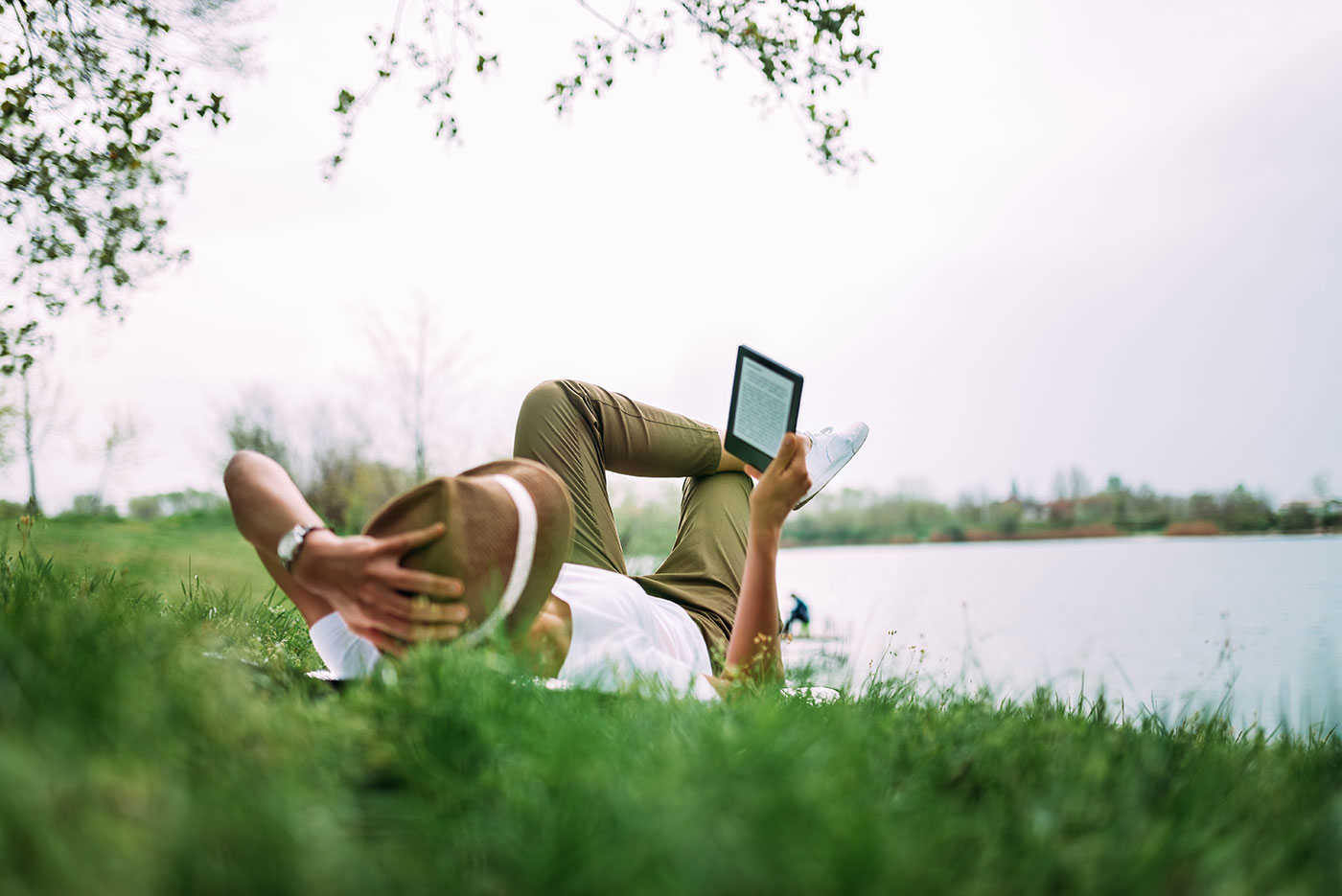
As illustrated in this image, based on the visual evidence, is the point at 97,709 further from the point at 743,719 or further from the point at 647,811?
the point at 743,719

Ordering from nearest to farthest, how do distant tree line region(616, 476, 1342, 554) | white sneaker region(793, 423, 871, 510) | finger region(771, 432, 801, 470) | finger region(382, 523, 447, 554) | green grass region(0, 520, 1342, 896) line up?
1. green grass region(0, 520, 1342, 896)
2. finger region(382, 523, 447, 554)
3. finger region(771, 432, 801, 470)
4. white sneaker region(793, 423, 871, 510)
5. distant tree line region(616, 476, 1342, 554)

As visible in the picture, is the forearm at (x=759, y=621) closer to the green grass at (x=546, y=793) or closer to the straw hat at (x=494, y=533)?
the green grass at (x=546, y=793)

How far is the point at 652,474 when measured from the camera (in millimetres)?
2631

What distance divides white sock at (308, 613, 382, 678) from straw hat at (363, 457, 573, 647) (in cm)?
38

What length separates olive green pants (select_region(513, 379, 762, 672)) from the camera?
7.72 feet

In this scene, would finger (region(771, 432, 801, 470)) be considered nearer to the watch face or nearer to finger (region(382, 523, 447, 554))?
finger (region(382, 523, 447, 554))

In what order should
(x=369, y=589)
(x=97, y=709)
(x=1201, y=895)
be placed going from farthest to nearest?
(x=369, y=589), (x=97, y=709), (x=1201, y=895)

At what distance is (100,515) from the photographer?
7.55 metres

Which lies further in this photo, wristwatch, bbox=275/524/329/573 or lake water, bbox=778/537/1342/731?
lake water, bbox=778/537/1342/731

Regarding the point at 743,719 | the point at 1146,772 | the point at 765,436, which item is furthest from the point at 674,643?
the point at 1146,772

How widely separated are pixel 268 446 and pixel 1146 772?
40.7 ft

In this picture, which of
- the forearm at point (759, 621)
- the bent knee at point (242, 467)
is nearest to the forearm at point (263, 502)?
the bent knee at point (242, 467)

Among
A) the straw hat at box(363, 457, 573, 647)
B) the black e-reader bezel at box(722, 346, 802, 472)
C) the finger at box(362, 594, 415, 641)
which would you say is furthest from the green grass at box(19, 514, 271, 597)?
the black e-reader bezel at box(722, 346, 802, 472)

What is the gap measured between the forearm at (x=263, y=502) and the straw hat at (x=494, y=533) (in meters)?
0.22
